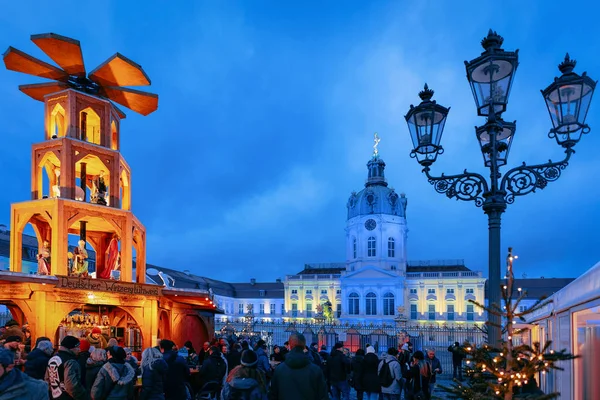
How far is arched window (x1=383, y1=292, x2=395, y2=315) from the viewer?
7125 cm

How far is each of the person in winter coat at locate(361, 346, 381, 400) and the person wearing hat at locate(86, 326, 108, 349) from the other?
19.1ft

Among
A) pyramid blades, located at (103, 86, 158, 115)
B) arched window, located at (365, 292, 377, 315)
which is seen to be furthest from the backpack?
arched window, located at (365, 292, 377, 315)

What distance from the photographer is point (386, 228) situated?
243ft

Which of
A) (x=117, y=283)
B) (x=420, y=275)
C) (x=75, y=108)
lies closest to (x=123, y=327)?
(x=117, y=283)

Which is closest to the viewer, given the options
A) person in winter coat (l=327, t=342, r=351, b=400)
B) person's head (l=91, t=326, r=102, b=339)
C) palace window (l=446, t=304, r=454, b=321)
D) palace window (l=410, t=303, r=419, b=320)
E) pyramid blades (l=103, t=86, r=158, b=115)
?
person's head (l=91, t=326, r=102, b=339)

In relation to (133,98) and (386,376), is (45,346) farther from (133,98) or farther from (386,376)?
(133,98)

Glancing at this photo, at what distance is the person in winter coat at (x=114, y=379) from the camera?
686 centimetres

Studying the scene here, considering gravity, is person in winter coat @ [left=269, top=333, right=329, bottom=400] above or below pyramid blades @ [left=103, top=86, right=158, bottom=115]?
below

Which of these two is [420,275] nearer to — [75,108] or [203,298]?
[203,298]

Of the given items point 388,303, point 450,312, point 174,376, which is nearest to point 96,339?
point 174,376

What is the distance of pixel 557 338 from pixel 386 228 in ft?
221

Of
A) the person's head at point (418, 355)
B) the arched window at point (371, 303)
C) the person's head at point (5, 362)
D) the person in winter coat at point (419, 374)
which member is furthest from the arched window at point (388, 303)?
the person's head at point (5, 362)

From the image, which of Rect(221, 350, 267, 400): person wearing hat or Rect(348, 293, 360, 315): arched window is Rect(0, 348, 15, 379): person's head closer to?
Rect(221, 350, 267, 400): person wearing hat

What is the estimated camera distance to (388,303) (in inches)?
2817
